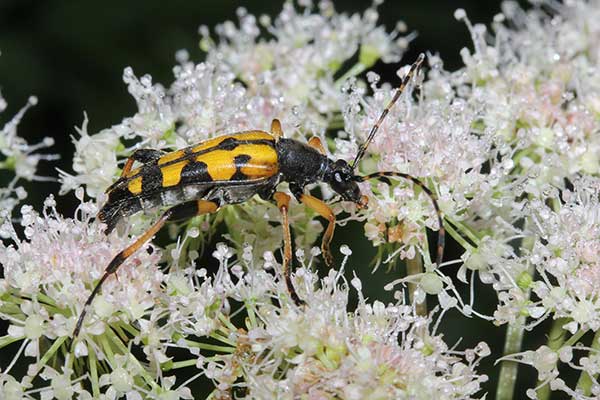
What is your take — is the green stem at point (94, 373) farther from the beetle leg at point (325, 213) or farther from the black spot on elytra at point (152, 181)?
the beetle leg at point (325, 213)

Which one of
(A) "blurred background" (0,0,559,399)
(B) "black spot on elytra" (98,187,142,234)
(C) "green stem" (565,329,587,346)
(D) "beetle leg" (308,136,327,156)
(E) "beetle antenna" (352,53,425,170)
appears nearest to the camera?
(C) "green stem" (565,329,587,346)

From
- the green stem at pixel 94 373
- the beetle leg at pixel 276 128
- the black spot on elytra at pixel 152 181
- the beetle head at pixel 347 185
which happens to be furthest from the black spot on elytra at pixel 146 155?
the green stem at pixel 94 373

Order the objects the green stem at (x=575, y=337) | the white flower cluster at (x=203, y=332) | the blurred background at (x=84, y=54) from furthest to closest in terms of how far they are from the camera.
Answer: the blurred background at (x=84, y=54), the green stem at (x=575, y=337), the white flower cluster at (x=203, y=332)

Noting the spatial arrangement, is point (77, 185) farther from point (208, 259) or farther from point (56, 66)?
point (56, 66)

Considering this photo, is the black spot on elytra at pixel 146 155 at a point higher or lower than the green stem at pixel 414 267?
higher

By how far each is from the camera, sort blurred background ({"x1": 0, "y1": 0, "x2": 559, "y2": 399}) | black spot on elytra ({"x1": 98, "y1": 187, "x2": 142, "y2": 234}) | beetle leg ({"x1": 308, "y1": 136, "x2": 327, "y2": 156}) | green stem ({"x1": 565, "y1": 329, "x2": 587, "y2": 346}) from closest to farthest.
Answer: green stem ({"x1": 565, "y1": 329, "x2": 587, "y2": 346}) < black spot on elytra ({"x1": 98, "y1": 187, "x2": 142, "y2": 234}) < beetle leg ({"x1": 308, "y1": 136, "x2": 327, "y2": 156}) < blurred background ({"x1": 0, "y1": 0, "x2": 559, "y2": 399})

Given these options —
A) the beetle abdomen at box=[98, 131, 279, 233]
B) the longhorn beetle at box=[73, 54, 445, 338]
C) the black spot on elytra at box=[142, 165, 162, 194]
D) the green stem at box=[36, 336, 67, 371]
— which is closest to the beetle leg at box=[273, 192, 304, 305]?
the longhorn beetle at box=[73, 54, 445, 338]

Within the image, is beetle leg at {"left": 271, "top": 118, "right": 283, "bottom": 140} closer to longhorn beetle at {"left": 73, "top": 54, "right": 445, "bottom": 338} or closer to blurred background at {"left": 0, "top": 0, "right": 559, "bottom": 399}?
longhorn beetle at {"left": 73, "top": 54, "right": 445, "bottom": 338}
